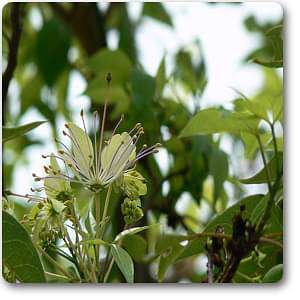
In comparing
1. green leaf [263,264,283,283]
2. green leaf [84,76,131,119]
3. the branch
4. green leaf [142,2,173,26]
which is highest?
green leaf [142,2,173,26]

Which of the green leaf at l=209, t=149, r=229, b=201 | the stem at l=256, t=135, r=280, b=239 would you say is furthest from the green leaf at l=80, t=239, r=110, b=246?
the green leaf at l=209, t=149, r=229, b=201

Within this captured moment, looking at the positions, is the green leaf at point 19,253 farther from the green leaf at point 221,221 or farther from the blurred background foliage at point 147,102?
the green leaf at point 221,221

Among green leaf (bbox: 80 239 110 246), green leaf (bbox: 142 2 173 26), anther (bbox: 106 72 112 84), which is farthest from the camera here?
green leaf (bbox: 142 2 173 26)

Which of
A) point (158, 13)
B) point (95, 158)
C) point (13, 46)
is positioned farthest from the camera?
point (158, 13)

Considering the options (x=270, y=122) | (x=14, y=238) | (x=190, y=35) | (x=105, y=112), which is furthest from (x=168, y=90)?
(x=14, y=238)

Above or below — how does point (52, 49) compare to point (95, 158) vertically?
above

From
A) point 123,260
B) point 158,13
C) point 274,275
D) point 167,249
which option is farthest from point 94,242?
point 158,13

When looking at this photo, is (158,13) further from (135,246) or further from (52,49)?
(135,246)

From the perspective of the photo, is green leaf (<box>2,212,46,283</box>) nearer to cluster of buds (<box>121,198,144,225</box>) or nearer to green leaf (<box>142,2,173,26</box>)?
cluster of buds (<box>121,198,144,225</box>)
